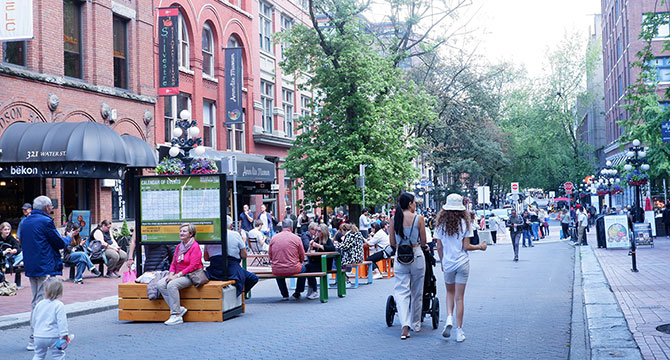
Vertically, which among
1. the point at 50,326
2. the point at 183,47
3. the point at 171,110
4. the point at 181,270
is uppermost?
the point at 183,47

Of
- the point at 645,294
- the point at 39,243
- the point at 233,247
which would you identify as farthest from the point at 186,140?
the point at 645,294

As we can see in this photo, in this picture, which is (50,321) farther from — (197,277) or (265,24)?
(265,24)

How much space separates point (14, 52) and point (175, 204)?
1142 cm

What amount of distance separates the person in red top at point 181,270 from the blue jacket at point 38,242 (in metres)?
2.03

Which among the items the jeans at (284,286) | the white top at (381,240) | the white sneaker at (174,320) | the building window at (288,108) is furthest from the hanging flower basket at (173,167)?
the building window at (288,108)

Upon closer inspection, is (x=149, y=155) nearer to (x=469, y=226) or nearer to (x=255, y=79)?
(x=255, y=79)

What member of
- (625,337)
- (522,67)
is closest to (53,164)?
(625,337)

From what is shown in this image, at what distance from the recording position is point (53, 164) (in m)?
20.6

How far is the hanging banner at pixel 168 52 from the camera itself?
27016 millimetres

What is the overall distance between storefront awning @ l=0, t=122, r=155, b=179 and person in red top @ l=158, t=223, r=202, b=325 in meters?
10.3

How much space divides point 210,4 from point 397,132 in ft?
34.5

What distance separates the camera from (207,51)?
3247 cm

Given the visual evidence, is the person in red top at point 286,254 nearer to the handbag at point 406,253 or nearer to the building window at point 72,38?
the handbag at point 406,253

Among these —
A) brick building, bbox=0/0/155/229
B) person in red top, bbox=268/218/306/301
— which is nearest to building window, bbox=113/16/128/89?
brick building, bbox=0/0/155/229
